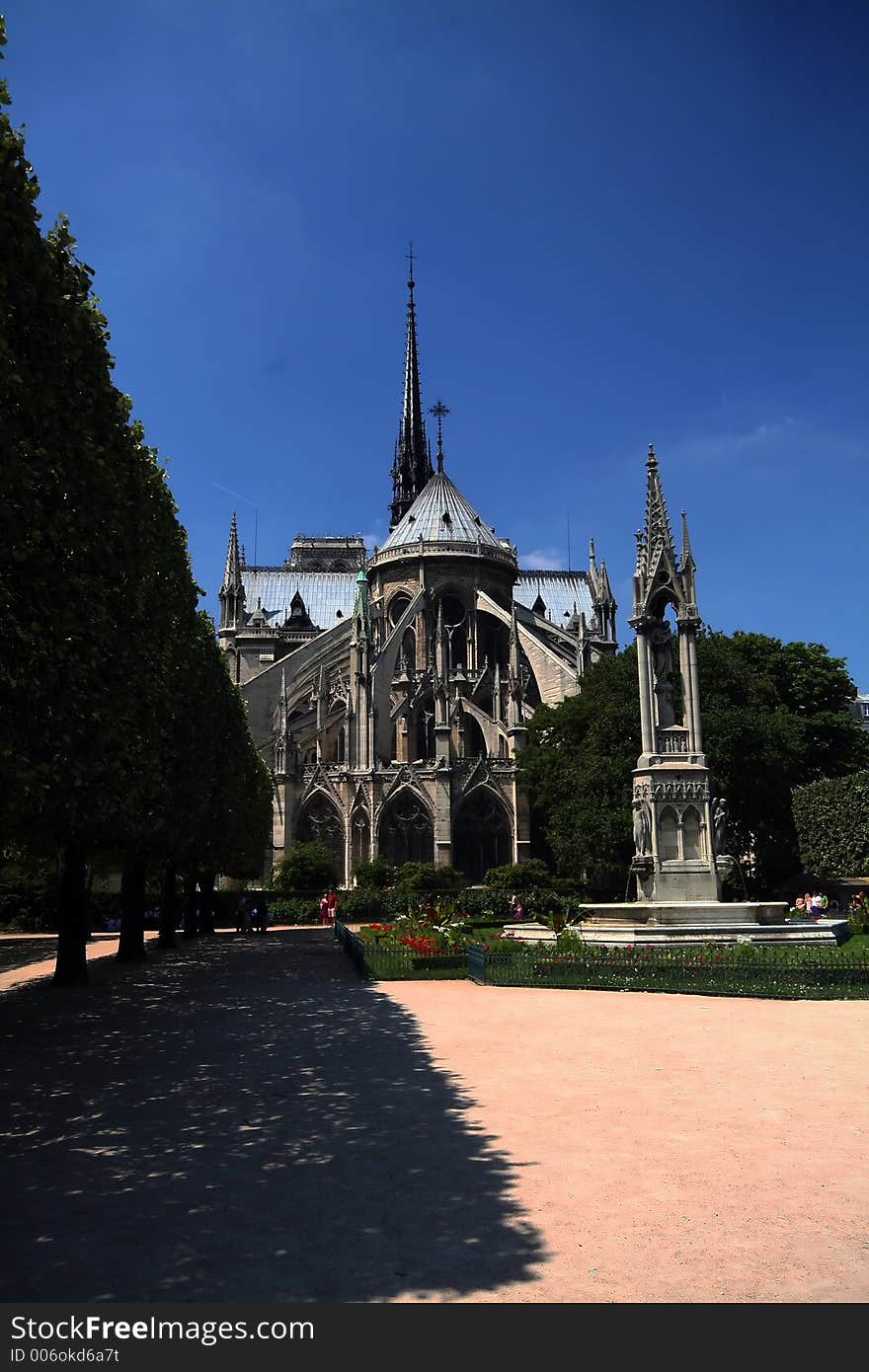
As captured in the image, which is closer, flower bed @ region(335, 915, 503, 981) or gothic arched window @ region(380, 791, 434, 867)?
flower bed @ region(335, 915, 503, 981)

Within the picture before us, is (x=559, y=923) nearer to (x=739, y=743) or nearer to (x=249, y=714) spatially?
(x=739, y=743)

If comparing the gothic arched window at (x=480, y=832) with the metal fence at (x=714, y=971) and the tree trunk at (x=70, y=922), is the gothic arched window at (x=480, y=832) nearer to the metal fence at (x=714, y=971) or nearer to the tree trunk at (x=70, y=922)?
the tree trunk at (x=70, y=922)

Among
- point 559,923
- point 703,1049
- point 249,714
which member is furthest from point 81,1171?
point 249,714

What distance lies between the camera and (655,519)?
2452 cm

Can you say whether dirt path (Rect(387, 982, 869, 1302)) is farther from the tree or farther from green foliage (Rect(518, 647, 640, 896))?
green foliage (Rect(518, 647, 640, 896))

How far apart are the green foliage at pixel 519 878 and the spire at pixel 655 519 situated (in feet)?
79.8

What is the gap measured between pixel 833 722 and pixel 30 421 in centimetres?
4402

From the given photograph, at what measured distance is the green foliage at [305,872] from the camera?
53844 mm

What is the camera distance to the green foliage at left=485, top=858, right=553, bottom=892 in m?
46.2

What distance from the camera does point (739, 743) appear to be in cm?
3931

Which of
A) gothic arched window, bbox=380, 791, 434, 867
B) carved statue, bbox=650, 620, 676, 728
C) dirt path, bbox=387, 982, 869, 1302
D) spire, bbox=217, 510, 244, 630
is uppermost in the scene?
spire, bbox=217, 510, 244, 630

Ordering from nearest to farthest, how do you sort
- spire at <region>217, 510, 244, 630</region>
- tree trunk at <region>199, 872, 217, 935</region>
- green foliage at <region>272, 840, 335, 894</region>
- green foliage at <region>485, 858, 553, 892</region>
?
1. tree trunk at <region>199, 872, 217, 935</region>
2. green foliage at <region>485, 858, 553, 892</region>
3. green foliage at <region>272, 840, 335, 894</region>
4. spire at <region>217, 510, 244, 630</region>

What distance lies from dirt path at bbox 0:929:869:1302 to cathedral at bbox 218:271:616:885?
4617cm

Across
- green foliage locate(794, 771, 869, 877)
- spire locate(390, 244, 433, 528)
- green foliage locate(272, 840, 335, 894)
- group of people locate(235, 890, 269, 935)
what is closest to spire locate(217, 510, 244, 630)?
spire locate(390, 244, 433, 528)
